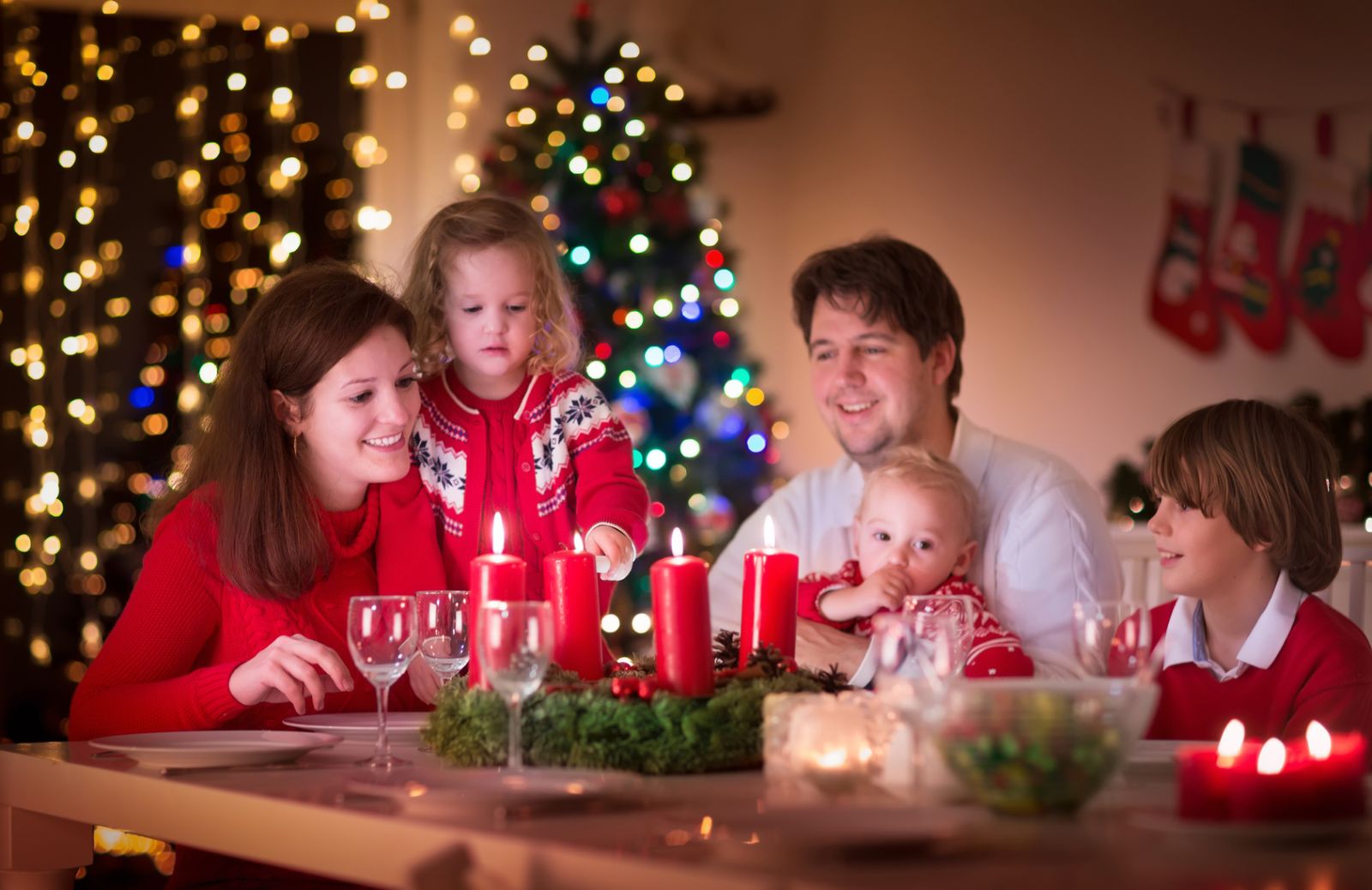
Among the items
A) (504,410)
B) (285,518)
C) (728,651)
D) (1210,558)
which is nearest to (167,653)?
(285,518)

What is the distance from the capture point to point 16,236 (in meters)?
5.38

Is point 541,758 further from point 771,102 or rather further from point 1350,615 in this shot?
point 771,102

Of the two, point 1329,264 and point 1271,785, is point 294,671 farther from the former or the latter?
Answer: point 1329,264

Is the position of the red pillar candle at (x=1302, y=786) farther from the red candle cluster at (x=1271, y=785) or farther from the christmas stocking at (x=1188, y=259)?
the christmas stocking at (x=1188, y=259)

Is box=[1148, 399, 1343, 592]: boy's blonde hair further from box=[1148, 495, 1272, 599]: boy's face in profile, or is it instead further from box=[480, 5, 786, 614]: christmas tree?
box=[480, 5, 786, 614]: christmas tree

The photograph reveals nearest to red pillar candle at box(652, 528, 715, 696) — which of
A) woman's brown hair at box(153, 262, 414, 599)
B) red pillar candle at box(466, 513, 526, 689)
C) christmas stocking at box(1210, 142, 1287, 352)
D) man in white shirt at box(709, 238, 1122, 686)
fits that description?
red pillar candle at box(466, 513, 526, 689)

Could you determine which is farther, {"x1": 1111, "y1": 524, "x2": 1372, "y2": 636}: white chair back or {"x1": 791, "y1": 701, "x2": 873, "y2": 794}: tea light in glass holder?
{"x1": 1111, "y1": 524, "x2": 1372, "y2": 636}: white chair back

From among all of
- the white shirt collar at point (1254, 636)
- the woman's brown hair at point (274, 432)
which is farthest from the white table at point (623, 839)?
the white shirt collar at point (1254, 636)

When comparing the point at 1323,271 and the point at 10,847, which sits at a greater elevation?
the point at 1323,271

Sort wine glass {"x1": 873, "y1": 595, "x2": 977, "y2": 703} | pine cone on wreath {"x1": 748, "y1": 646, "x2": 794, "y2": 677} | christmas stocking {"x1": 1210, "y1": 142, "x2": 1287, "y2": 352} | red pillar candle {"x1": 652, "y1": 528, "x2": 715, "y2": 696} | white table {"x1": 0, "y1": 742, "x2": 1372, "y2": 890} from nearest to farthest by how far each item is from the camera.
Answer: white table {"x1": 0, "y1": 742, "x2": 1372, "y2": 890}
wine glass {"x1": 873, "y1": 595, "x2": 977, "y2": 703}
red pillar candle {"x1": 652, "y1": 528, "x2": 715, "y2": 696}
pine cone on wreath {"x1": 748, "y1": 646, "x2": 794, "y2": 677}
christmas stocking {"x1": 1210, "y1": 142, "x2": 1287, "y2": 352}

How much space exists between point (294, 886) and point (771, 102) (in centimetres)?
484

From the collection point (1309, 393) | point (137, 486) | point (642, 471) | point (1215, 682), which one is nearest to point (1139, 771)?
point (1215, 682)

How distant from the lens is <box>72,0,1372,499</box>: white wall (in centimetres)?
484

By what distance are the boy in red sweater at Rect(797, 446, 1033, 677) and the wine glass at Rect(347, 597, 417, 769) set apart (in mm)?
985
